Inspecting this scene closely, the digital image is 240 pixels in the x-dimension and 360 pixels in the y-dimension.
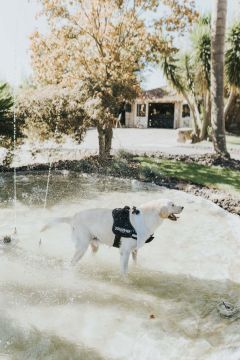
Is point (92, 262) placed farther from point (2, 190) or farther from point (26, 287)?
point (2, 190)

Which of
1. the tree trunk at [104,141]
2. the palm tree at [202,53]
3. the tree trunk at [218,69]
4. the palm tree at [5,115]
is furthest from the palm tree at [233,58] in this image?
the palm tree at [5,115]

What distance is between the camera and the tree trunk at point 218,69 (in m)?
14.6

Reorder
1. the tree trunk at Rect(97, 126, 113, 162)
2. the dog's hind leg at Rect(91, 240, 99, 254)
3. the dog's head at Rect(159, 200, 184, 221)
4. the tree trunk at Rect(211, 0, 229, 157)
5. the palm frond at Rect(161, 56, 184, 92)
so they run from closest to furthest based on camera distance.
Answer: the dog's head at Rect(159, 200, 184, 221)
the dog's hind leg at Rect(91, 240, 99, 254)
the tree trunk at Rect(211, 0, 229, 157)
the tree trunk at Rect(97, 126, 113, 162)
the palm frond at Rect(161, 56, 184, 92)

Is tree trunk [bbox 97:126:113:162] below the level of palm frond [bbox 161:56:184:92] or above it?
below

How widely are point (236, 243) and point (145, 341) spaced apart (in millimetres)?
3592

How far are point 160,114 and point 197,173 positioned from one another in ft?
102

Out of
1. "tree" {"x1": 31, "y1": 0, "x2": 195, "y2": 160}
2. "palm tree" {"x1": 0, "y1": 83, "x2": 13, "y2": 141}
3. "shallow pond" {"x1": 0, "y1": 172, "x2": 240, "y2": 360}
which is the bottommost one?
"shallow pond" {"x1": 0, "y1": 172, "x2": 240, "y2": 360}

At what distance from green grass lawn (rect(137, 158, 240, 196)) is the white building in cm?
2606

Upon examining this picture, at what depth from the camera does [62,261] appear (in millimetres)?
6379

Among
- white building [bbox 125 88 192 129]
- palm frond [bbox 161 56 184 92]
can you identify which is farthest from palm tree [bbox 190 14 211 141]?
white building [bbox 125 88 192 129]

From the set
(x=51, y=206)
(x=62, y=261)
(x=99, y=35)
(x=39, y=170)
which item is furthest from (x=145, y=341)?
(x=99, y=35)

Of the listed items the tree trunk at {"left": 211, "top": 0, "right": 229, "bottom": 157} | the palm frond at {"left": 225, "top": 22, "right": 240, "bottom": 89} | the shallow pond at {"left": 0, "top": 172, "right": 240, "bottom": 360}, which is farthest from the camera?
the palm frond at {"left": 225, "top": 22, "right": 240, "bottom": 89}

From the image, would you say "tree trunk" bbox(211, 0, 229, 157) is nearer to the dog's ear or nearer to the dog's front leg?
the dog's ear

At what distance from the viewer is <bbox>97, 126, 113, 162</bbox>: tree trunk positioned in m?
14.8
